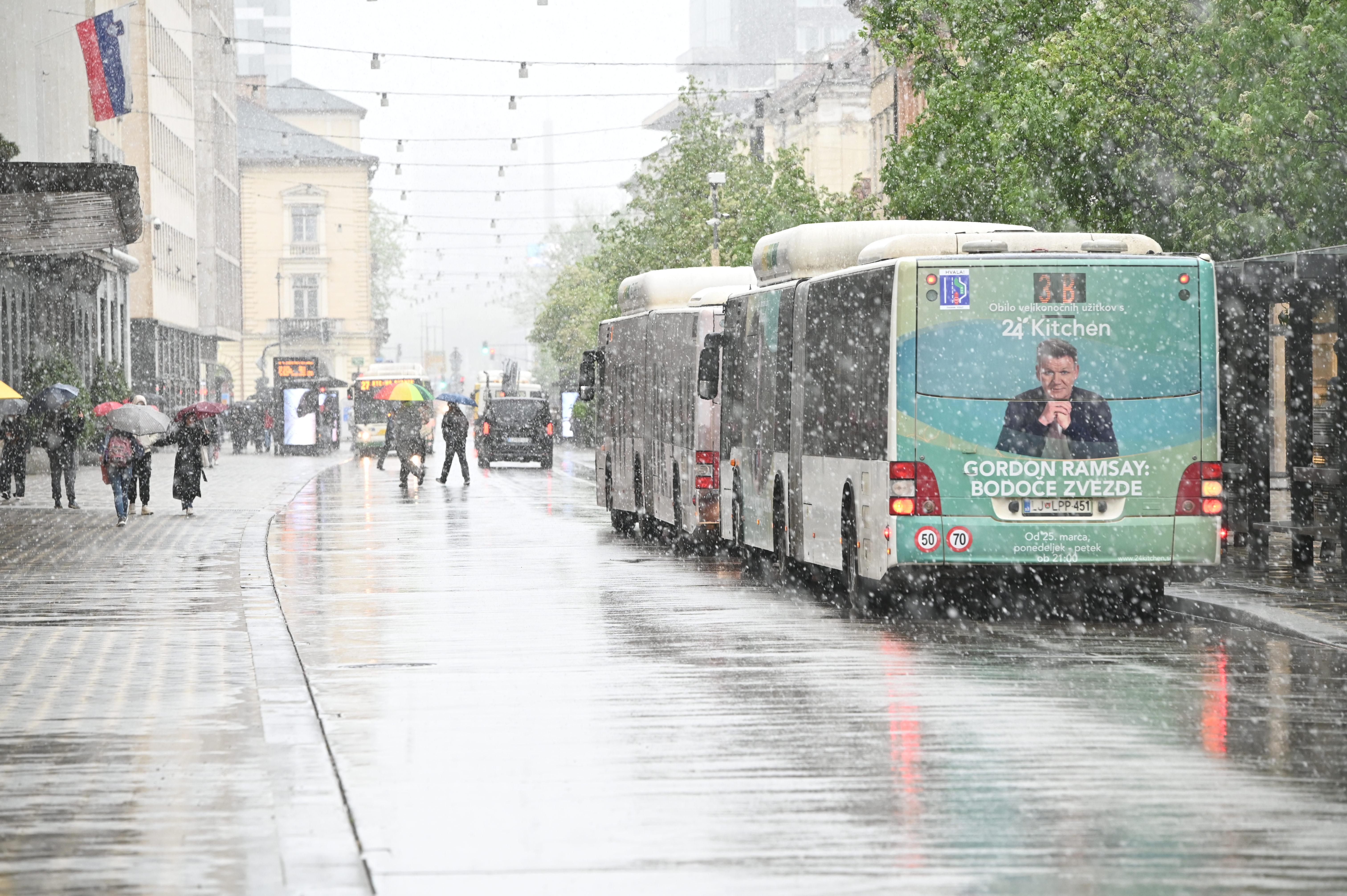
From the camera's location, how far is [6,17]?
155 feet

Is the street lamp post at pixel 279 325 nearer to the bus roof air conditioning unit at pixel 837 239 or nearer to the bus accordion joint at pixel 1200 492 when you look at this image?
the bus roof air conditioning unit at pixel 837 239

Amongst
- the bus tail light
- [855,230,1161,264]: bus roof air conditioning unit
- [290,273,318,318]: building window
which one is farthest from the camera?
[290,273,318,318]: building window

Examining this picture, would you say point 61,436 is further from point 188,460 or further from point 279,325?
point 279,325

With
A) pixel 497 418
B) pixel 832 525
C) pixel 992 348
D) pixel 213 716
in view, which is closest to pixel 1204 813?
pixel 213 716

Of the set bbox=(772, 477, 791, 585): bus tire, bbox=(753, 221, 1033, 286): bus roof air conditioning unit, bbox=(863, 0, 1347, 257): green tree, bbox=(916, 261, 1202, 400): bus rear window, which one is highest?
bbox=(863, 0, 1347, 257): green tree

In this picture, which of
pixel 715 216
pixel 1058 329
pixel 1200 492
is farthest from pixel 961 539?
pixel 715 216

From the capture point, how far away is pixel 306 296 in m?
144

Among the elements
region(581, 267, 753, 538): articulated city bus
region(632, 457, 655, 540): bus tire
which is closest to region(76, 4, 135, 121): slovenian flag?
region(581, 267, 753, 538): articulated city bus

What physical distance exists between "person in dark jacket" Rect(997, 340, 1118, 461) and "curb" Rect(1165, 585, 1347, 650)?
4.72ft

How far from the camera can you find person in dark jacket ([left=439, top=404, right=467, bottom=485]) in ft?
155

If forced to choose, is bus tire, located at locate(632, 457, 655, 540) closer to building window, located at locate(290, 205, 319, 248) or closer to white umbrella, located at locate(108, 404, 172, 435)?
white umbrella, located at locate(108, 404, 172, 435)

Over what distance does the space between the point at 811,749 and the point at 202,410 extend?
25149 mm

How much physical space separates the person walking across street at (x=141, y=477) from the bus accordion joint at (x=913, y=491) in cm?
1793

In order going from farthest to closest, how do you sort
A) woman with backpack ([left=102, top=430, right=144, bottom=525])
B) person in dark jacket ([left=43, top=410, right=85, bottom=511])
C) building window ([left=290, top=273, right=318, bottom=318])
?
building window ([left=290, top=273, right=318, bottom=318]), person in dark jacket ([left=43, top=410, right=85, bottom=511]), woman with backpack ([left=102, top=430, right=144, bottom=525])
